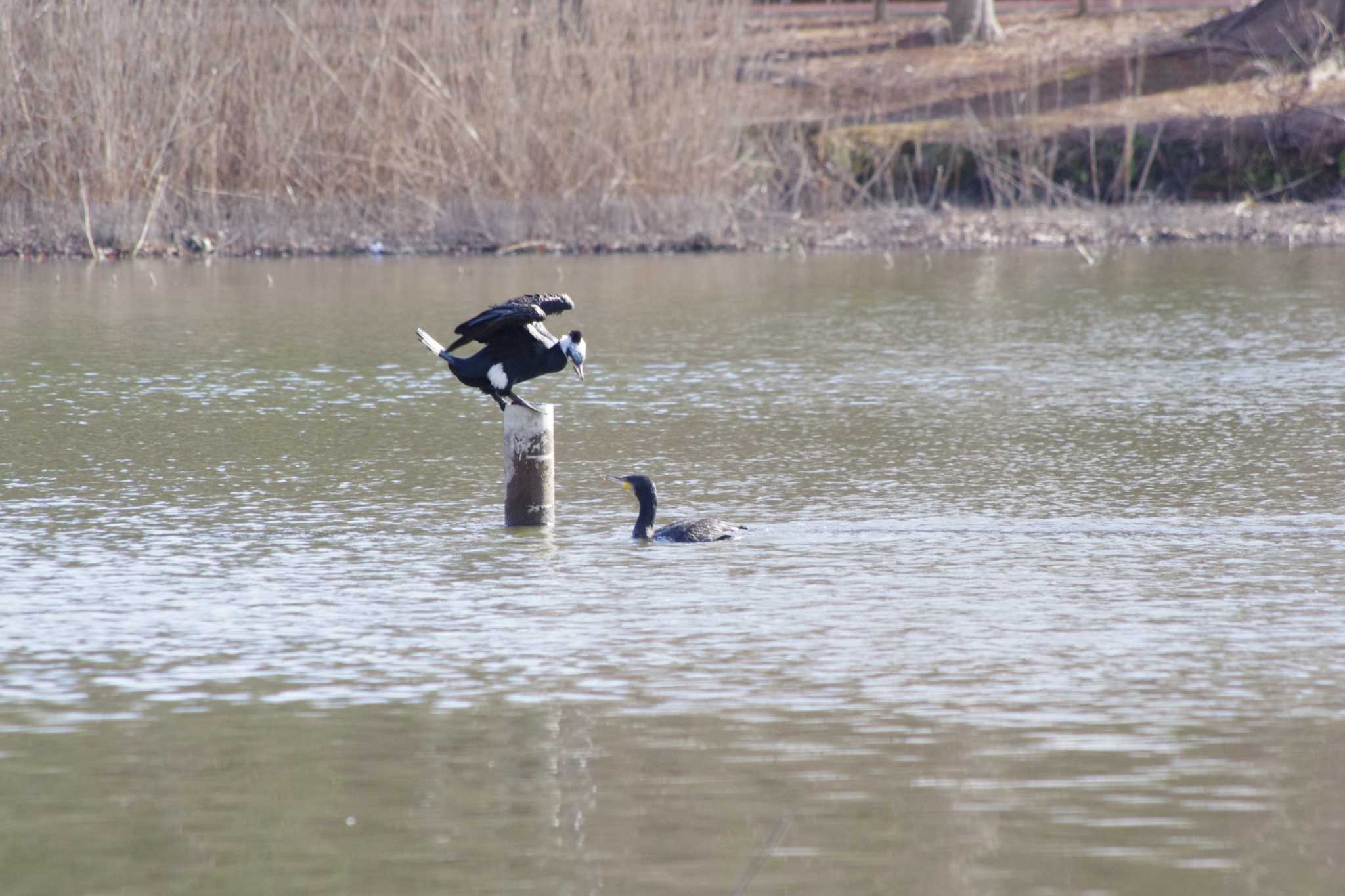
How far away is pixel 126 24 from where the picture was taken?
77.2ft

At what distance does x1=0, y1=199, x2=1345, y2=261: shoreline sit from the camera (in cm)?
2500

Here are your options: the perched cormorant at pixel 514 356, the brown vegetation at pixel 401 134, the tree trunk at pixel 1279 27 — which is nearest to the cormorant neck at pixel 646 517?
the perched cormorant at pixel 514 356

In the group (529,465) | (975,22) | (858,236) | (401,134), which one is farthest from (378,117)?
(529,465)

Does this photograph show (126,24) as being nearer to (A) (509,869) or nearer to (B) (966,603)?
(B) (966,603)

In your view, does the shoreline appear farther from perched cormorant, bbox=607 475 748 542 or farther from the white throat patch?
the white throat patch

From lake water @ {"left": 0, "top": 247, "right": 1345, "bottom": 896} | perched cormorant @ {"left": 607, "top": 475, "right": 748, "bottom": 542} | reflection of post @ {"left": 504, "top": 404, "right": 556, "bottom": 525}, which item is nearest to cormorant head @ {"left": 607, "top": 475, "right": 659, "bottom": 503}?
perched cormorant @ {"left": 607, "top": 475, "right": 748, "bottom": 542}

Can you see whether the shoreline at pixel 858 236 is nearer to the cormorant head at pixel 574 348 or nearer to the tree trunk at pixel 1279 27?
the tree trunk at pixel 1279 27

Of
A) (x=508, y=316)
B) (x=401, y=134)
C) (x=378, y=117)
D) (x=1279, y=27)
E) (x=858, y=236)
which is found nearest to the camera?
(x=508, y=316)

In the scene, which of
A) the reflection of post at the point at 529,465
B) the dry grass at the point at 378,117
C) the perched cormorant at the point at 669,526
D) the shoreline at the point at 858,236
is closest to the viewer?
the perched cormorant at the point at 669,526

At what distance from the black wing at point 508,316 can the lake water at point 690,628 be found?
995mm

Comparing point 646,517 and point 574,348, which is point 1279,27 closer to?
point 646,517

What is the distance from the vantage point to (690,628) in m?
7.59

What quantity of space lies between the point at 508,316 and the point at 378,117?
1605cm

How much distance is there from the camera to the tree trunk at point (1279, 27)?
104 feet
